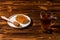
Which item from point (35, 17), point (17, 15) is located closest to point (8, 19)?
point (17, 15)

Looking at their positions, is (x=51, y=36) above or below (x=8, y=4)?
below

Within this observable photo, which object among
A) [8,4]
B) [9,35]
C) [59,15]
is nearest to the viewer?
[9,35]

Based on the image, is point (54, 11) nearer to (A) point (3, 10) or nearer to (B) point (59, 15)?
(B) point (59, 15)

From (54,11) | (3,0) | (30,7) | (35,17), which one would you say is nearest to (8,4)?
(3,0)

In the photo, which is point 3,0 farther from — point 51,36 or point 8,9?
point 51,36

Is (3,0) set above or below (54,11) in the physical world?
above

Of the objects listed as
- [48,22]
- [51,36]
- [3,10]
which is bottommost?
[51,36]

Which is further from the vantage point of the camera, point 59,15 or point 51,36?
point 59,15

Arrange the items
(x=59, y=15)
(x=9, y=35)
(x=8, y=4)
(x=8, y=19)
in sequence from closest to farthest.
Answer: (x=9, y=35), (x=8, y=19), (x=59, y=15), (x=8, y=4)

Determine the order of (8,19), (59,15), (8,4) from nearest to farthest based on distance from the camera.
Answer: (8,19), (59,15), (8,4)
